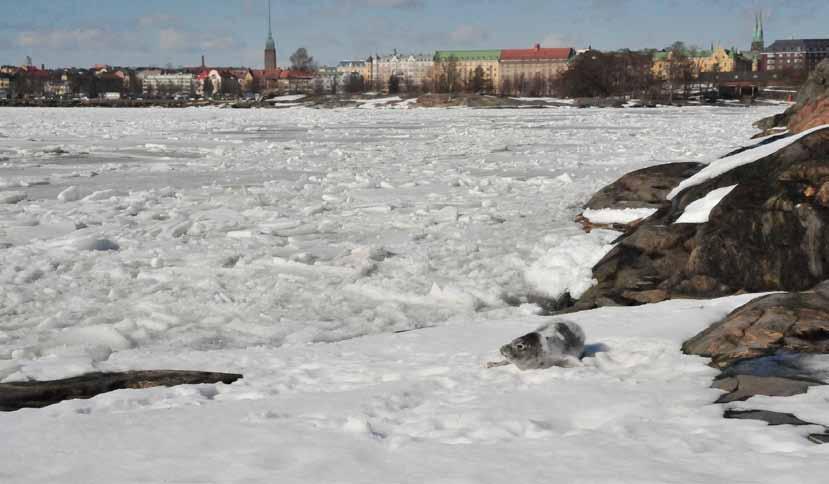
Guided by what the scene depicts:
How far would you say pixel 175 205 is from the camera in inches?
443

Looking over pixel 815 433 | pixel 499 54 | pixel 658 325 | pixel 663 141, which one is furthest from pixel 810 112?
pixel 499 54

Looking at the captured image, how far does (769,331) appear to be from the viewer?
4336 millimetres

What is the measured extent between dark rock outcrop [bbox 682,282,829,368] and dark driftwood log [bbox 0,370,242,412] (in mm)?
2544

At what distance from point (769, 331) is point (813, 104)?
362 inches

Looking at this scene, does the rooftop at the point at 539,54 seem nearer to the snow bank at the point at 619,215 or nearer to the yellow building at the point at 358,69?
the yellow building at the point at 358,69

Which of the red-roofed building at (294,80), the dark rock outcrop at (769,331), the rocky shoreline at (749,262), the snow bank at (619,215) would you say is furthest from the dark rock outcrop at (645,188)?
the red-roofed building at (294,80)

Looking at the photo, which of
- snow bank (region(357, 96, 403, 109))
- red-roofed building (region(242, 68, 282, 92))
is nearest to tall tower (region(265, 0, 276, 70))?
red-roofed building (region(242, 68, 282, 92))

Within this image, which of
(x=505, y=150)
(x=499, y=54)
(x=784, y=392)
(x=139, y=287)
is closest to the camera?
(x=784, y=392)

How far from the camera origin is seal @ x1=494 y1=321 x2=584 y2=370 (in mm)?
4355

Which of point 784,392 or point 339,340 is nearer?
point 784,392

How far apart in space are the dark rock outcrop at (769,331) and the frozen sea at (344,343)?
155mm

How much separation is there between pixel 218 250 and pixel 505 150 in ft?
43.9

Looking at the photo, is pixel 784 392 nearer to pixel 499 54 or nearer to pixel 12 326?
pixel 12 326

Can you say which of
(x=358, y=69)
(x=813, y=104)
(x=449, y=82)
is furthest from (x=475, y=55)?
(x=813, y=104)
